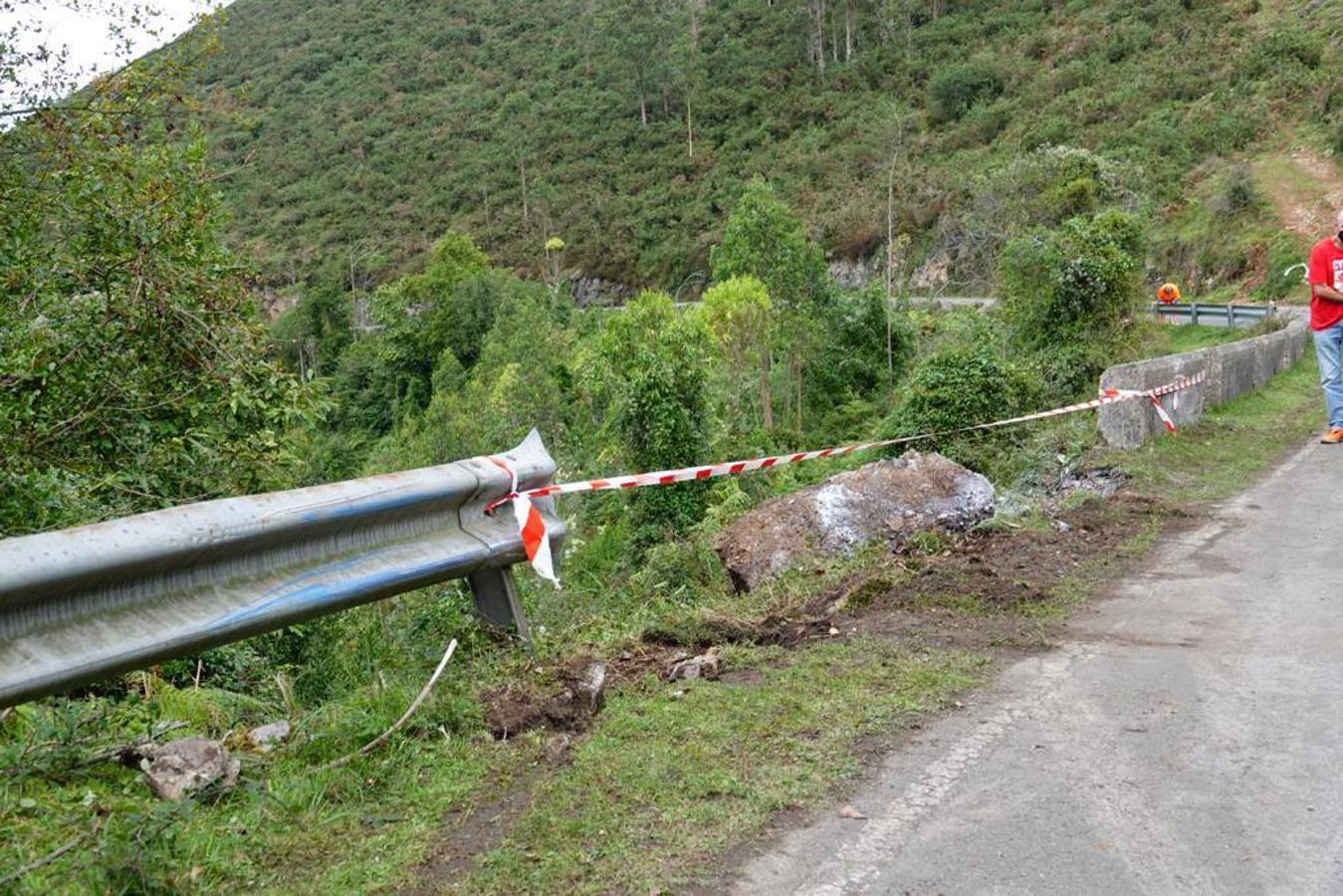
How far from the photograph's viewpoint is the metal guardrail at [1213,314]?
2919 cm

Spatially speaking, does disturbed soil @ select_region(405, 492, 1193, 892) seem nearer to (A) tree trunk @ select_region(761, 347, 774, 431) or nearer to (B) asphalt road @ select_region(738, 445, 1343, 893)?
(B) asphalt road @ select_region(738, 445, 1343, 893)

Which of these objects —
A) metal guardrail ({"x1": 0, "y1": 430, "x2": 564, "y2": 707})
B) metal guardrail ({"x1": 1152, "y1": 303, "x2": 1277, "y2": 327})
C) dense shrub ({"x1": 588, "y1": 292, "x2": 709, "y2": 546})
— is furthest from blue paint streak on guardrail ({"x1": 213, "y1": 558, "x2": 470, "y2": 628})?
metal guardrail ({"x1": 1152, "y1": 303, "x2": 1277, "y2": 327})

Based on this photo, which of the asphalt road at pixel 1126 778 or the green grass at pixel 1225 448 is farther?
the green grass at pixel 1225 448

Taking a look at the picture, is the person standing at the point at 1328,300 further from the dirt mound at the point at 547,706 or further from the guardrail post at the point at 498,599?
the dirt mound at the point at 547,706

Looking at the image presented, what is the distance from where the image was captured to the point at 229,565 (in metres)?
3.52

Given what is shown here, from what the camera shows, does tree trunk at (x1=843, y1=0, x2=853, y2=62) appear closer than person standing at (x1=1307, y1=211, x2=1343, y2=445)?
No

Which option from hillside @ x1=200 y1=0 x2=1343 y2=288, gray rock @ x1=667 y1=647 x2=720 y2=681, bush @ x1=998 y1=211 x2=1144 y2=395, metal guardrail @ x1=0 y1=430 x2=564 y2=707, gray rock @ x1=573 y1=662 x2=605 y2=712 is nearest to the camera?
metal guardrail @ x1=0 y1=430 x2=564 y2=707

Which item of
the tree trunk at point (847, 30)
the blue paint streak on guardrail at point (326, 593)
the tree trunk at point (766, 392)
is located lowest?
the tree trunk at point (766, 392)

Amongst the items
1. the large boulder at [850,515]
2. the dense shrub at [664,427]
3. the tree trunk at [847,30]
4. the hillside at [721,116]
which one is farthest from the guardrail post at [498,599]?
the tree trunk at [847,30]

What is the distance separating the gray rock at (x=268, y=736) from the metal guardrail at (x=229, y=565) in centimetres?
41

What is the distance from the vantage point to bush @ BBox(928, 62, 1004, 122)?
6331 cm

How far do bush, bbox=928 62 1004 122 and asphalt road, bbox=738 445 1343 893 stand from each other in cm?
6290

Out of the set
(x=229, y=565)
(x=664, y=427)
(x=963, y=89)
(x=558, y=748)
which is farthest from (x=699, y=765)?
(x=963, y=89)

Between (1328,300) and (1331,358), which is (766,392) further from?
(1328,300)
